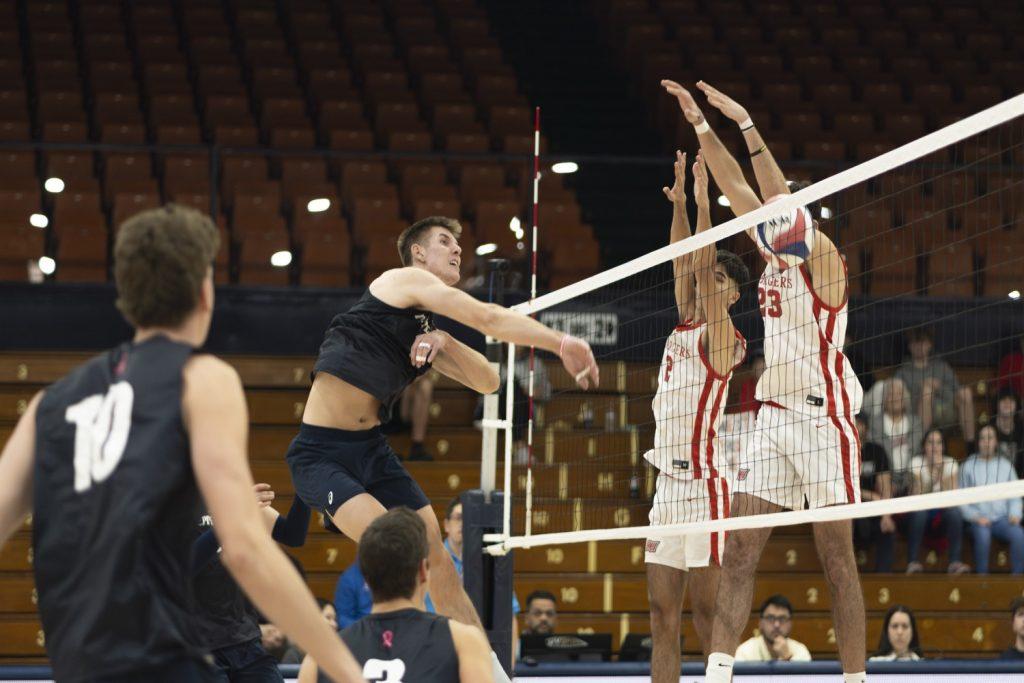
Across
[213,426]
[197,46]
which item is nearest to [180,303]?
[213,426]

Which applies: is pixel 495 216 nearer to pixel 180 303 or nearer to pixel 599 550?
pixel 599 550

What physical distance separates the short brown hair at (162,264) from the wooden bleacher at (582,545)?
8.30 meters

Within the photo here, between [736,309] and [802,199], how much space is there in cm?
631

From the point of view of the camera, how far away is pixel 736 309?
1158 centimetres

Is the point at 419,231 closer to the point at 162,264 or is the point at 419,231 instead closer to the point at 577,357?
the point at 577,357

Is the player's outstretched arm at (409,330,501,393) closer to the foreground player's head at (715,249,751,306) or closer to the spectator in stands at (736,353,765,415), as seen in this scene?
the foreground player's head at (715,249,751,306)

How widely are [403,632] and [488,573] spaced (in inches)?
115

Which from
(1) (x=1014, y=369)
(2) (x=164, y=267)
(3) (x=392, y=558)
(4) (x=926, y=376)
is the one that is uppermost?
(1) (x=1014, y=369)

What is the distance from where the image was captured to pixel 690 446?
21.9ft

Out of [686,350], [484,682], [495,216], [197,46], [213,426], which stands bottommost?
[484,682]

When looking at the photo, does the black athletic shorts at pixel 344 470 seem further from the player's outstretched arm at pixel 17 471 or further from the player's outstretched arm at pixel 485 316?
the player's outstretched arm at pixel 17 471

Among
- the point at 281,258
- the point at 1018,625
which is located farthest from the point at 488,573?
the point at 281,258

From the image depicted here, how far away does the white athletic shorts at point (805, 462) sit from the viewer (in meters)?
5.84

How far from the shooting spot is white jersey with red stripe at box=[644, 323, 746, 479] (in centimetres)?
667
